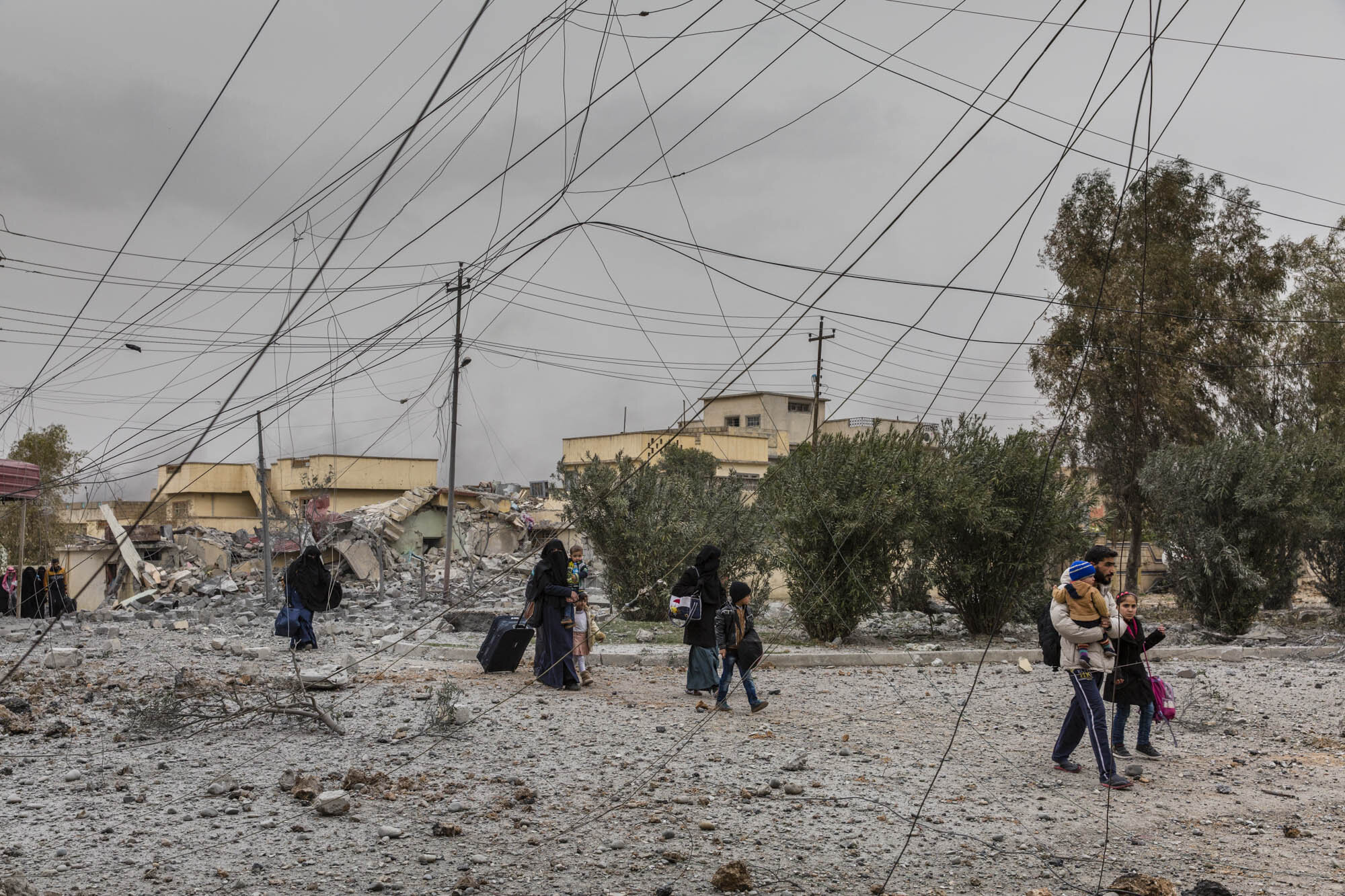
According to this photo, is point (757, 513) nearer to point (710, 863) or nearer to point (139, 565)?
point (710, 863)

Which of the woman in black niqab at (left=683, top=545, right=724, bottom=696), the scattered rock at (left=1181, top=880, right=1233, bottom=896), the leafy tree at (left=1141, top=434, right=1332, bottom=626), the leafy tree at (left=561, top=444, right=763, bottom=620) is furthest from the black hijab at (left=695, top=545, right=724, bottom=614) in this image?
the leafy tree at (left=1141, top=434, right=1332, bottom=626)

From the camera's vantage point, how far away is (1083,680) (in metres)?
7.64

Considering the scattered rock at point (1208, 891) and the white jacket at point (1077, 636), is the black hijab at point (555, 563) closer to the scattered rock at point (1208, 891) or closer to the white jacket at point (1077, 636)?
the white jacket at point (1077, 636)

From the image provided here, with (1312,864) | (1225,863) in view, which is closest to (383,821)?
(1225,863)

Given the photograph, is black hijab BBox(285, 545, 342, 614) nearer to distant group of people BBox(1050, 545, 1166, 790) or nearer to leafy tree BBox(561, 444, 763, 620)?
leafy tree BBox(561, 444, 763, 620)

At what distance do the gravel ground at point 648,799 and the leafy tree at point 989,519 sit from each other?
5772 mm

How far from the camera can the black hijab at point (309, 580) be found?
16000 millimetres

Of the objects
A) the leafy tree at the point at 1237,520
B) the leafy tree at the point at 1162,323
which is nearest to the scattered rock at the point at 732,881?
the leafy tree at the point at 1237,520

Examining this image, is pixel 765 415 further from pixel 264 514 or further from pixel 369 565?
pixel 264 514

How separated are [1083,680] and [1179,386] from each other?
23.8 meters

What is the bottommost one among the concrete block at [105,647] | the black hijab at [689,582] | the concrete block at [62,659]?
the concrete block at [105,647]

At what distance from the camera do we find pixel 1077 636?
763 centimetres

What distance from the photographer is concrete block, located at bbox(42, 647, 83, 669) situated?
13.3 m

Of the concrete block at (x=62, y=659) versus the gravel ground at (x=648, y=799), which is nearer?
the gravel ground at (x=648, y=799)
